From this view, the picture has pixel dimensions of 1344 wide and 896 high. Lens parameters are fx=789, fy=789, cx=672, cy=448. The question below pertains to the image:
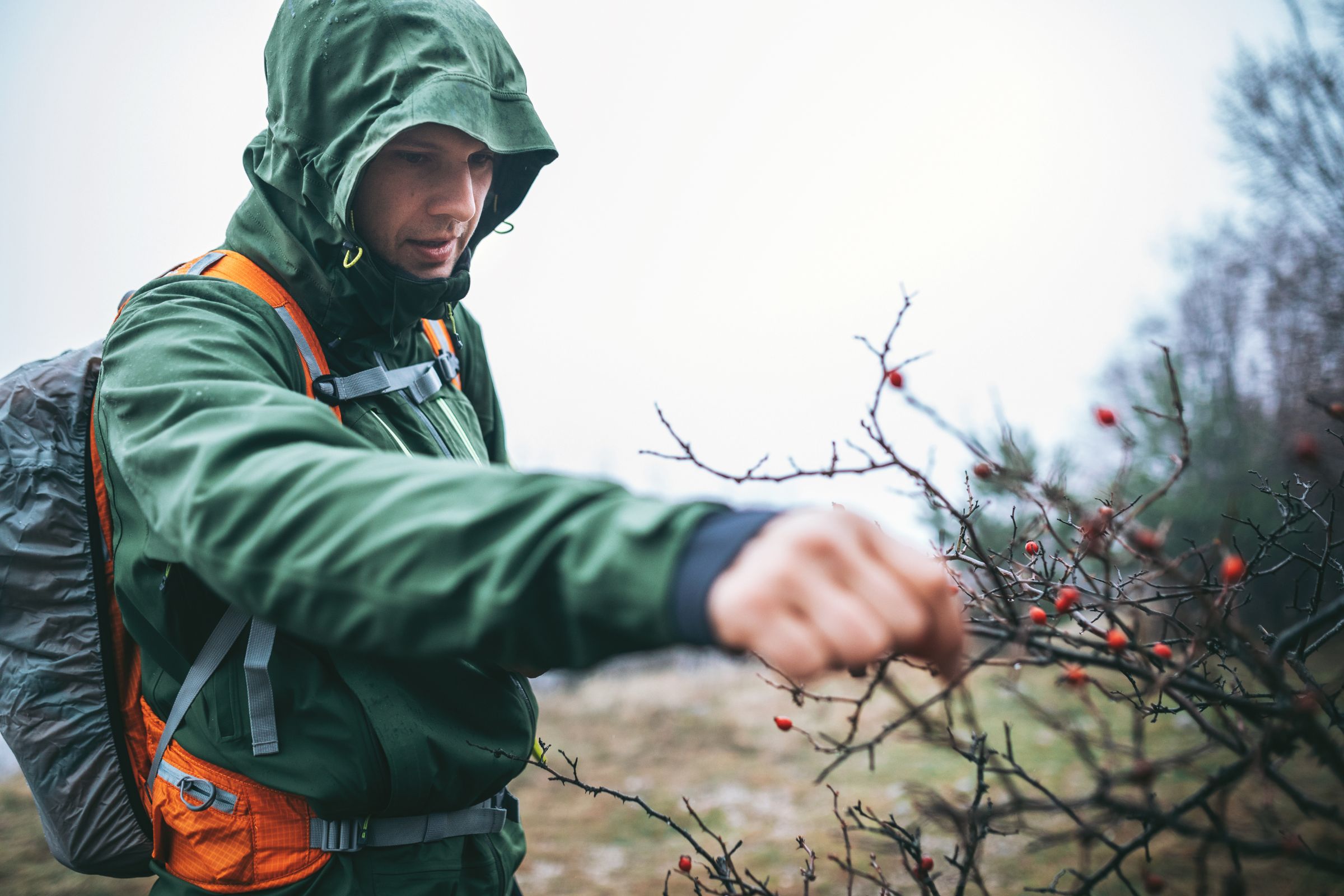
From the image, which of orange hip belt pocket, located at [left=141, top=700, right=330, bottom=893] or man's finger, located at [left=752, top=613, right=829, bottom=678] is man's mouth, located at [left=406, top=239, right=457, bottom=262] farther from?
man's finger, located at [left=752, top=613, right=829, bottom=678]

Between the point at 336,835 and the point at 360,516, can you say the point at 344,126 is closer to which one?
the point at 360,516

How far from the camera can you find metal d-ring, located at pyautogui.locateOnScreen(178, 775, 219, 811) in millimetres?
1475

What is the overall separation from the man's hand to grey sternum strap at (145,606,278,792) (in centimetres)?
104

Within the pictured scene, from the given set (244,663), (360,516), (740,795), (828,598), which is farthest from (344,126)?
(740,795)

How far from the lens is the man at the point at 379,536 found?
2.44 feet

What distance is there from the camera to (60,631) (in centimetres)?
167

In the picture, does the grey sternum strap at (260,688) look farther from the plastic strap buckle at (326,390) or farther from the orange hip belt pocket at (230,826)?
the plastic strap buckle at (326,390)

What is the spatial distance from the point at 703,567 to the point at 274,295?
47.9 inches

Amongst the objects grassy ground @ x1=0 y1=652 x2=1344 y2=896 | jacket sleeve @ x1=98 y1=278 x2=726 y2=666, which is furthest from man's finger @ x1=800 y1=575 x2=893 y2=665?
grassy ground @ x1=0 y1=652 x2=1344 y2=896

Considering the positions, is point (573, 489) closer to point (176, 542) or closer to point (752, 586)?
point (752, 586)

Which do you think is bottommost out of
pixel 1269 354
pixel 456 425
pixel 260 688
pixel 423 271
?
pixel 1269 354

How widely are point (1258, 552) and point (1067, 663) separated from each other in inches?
27.3

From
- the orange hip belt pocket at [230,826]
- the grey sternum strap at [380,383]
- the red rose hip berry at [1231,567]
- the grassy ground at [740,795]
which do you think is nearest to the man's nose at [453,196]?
the grey sternum strap at [380,383]

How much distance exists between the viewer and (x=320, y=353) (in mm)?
1583
